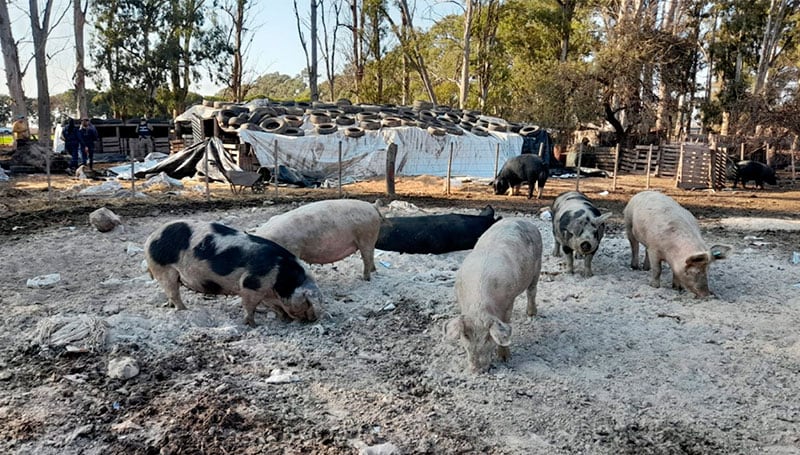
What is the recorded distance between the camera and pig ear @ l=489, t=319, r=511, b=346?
4.48 m

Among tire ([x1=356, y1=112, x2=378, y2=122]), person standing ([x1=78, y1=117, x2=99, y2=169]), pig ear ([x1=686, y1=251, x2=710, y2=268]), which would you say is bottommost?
pig ear ([x1=686, y1=251, x2=710, y2=268])

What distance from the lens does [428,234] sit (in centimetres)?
880

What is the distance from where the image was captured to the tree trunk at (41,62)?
Answer: 2448cm

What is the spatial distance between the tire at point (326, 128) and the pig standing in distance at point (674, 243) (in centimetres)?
1322

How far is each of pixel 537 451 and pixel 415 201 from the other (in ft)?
33.8

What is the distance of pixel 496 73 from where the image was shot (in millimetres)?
39281

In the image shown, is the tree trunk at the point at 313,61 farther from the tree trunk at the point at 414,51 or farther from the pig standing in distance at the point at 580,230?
the pig standing in distance at the point at 580,230

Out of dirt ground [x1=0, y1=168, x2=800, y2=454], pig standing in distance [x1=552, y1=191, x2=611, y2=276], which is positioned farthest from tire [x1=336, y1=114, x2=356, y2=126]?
pig standing in distance [x1=552, y1=191, x2=611, y2=276]

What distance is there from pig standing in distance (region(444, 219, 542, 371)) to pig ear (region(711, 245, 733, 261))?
2230 mm

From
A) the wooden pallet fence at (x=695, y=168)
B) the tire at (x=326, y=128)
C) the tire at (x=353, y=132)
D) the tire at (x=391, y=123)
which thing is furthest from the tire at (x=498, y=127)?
the wooden pallet fence at (x=695, y=168)

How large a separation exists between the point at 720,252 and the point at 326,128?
15020 mm

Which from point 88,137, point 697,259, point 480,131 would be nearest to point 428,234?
point 697,259

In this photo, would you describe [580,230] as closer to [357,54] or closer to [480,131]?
[480,131]

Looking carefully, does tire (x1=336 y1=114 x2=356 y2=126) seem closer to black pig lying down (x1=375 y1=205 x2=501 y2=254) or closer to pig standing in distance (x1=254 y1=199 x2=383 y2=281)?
black pig lying down (x1=375 y1=205 x2=501 y2=254)
